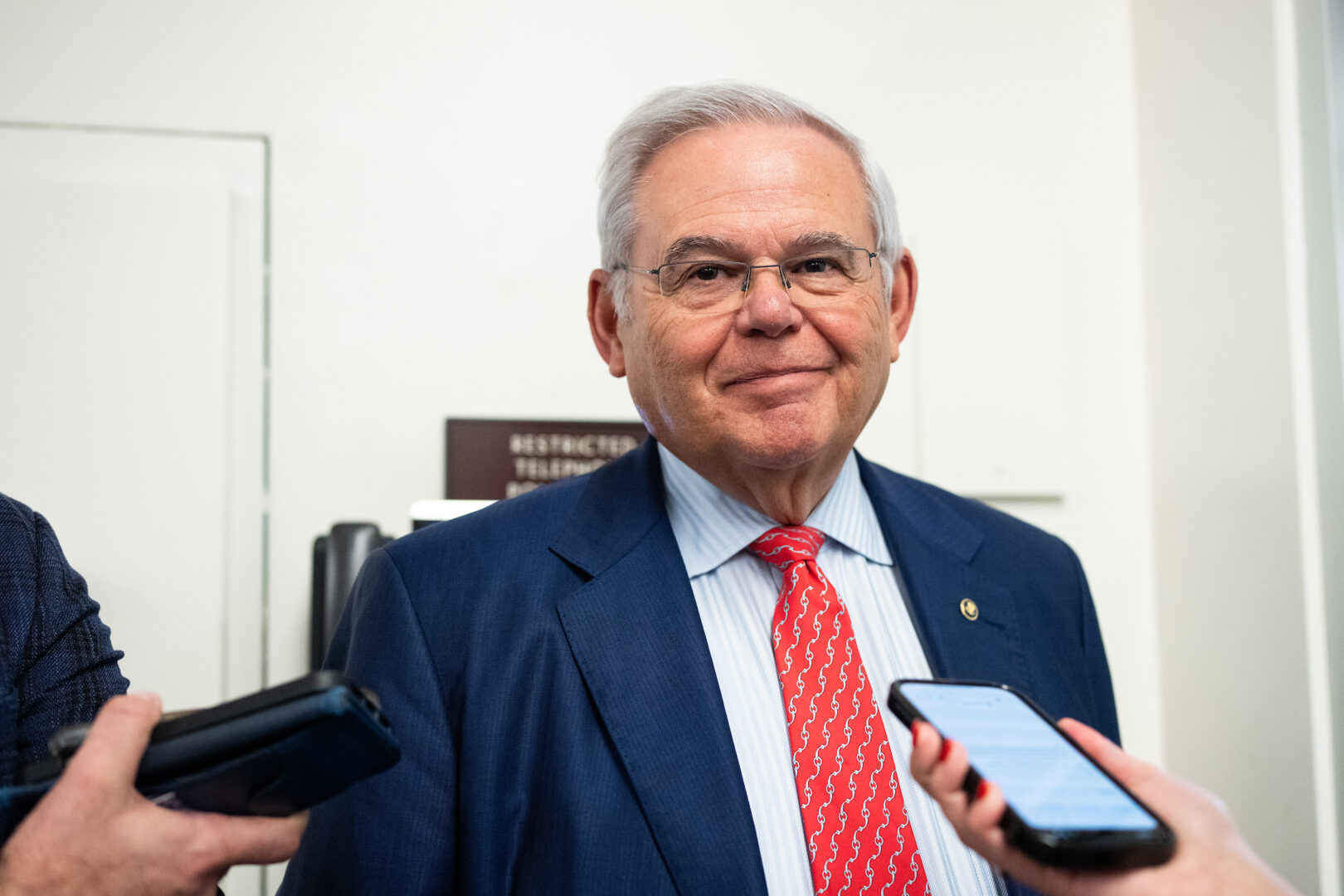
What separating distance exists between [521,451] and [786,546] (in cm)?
87

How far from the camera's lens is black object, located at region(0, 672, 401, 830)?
0.65m

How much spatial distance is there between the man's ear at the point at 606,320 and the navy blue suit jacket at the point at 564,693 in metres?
0.15

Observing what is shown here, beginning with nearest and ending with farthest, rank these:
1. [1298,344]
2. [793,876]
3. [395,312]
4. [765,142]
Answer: [793,876] → [765,142] → [1298,344] → [395,312]

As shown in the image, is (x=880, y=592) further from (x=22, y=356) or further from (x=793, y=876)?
(x=22, y=356)

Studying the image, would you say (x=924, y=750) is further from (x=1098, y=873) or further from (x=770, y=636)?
(x=770, y=636)

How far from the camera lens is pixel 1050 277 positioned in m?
2.21

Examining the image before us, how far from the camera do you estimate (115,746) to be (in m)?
0.66

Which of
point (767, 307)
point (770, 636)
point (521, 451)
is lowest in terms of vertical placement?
point (770, 636)

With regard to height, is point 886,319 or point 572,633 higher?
point 886,319

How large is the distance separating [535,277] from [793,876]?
1.30m

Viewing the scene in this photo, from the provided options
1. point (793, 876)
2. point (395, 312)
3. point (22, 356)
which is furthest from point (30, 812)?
point (395, 312)

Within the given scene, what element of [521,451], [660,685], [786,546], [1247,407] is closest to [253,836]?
[660,685]

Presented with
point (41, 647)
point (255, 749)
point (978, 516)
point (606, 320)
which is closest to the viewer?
point (255, 749)

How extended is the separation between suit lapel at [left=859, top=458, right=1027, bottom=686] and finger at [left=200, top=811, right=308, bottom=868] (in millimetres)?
730
